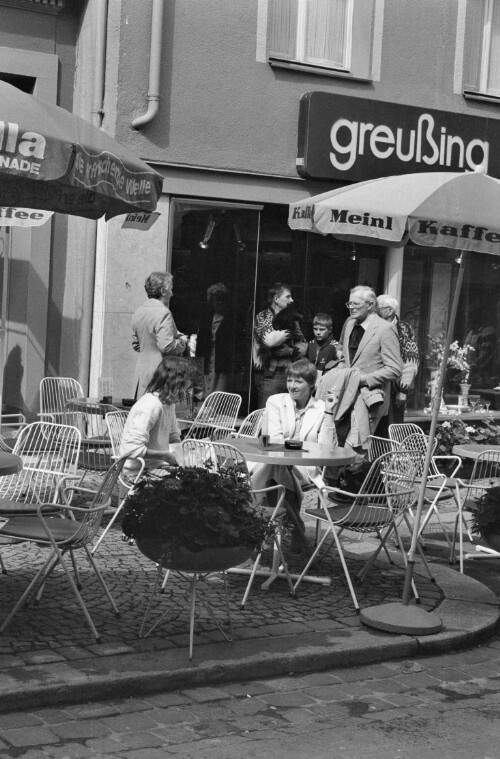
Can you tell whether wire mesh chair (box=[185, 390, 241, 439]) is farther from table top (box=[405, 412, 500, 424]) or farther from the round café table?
the round café table

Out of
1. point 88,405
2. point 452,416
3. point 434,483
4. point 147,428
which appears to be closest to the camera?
point 147,428

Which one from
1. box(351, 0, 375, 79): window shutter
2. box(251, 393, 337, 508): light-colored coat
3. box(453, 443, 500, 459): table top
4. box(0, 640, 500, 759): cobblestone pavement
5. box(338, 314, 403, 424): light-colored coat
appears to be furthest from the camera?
box(351, 0, 375, 79): window shutter

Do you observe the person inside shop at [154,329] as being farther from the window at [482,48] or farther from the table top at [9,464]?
the window at [482,48]

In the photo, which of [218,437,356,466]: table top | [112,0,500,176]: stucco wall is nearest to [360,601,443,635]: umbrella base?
[218,437,356,466]: table top

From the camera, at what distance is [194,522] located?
5766 mm

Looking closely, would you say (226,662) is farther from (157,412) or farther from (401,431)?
(401,431)

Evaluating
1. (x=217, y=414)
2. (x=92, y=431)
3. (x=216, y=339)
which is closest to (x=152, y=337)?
(x=92, y=431)

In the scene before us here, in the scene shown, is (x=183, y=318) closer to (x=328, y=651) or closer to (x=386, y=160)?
(x=386, y=160)

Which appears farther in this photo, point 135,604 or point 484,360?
point 484,360

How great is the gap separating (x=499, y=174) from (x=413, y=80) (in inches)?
64.1

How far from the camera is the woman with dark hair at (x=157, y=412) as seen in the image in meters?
7.80

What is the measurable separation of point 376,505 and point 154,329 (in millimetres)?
3815

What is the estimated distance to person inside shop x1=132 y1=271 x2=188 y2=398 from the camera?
1049 centimetres

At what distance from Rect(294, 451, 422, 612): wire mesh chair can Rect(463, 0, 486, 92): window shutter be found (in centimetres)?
762
